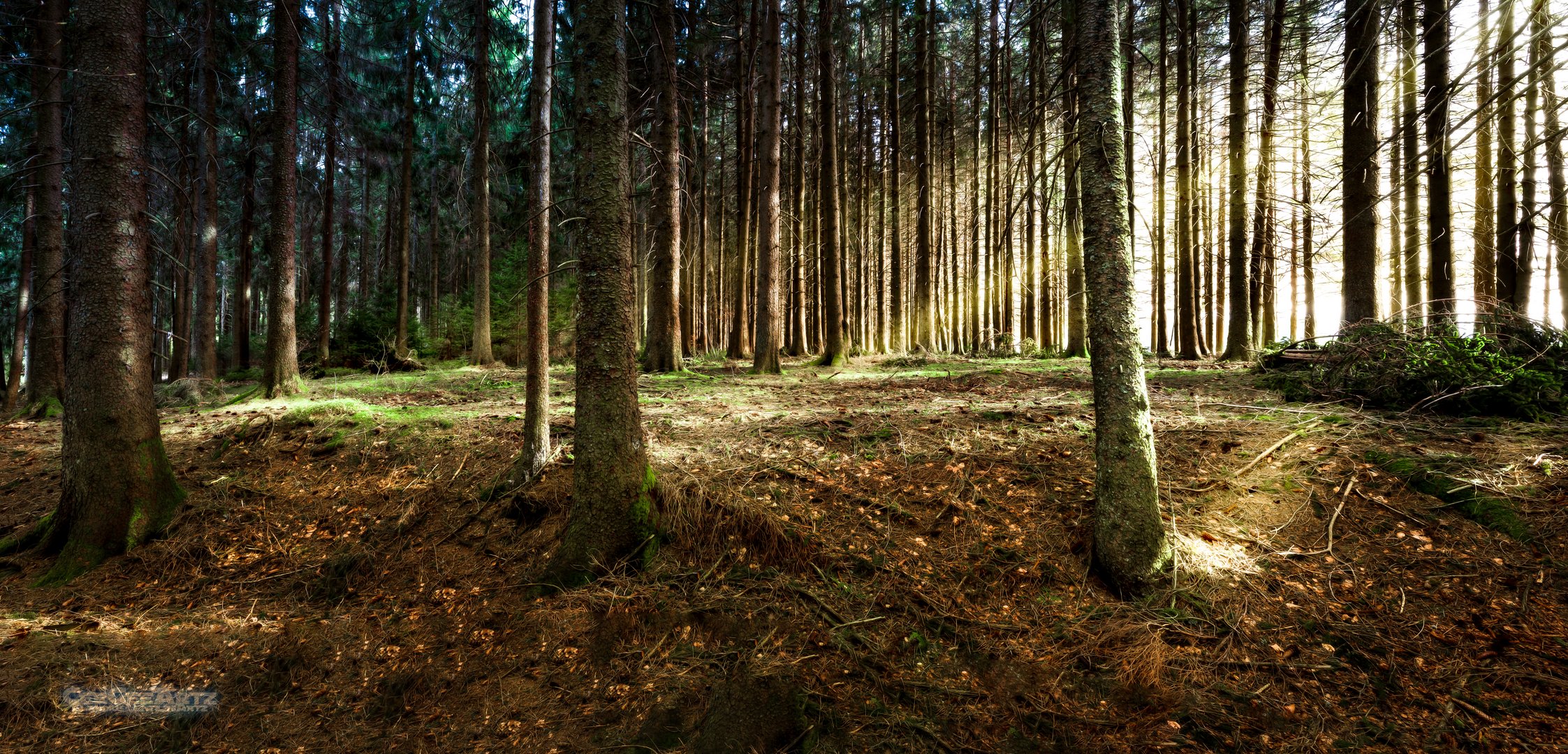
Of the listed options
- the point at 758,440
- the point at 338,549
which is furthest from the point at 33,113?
the point at 758,440

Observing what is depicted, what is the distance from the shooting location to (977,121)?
54.4 feet

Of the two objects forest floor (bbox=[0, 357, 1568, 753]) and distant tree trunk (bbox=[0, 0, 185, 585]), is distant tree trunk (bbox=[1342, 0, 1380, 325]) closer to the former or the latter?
forest floor (bbox=[0, 357, 1568, 753])

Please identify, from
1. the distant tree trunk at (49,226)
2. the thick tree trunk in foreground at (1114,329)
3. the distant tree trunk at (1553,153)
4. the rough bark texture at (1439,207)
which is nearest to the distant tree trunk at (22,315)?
the distant tree trunk at (49,226)

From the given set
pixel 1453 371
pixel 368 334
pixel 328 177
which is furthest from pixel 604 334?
pixel 328 177

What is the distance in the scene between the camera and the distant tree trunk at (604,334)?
14.0ft

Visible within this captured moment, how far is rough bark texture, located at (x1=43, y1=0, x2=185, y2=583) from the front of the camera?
5.42 meters

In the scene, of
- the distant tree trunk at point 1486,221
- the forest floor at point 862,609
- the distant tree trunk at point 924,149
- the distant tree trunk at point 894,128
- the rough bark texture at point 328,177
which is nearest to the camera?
the forest floor at point 862,609

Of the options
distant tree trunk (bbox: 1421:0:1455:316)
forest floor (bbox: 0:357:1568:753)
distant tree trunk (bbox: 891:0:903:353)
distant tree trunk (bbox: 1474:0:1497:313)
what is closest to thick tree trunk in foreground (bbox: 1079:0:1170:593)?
forest floor (bbox: 0:357:1568:753)

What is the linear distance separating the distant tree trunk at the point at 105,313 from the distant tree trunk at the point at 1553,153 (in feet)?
29.6

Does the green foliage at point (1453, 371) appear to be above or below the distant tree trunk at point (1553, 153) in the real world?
below

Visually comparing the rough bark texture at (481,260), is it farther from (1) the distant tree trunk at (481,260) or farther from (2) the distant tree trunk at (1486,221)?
(2) the distant tree trunk at (1486,221)

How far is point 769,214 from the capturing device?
12.4 metres

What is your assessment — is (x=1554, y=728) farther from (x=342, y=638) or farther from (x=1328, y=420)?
(x=342, y=638)

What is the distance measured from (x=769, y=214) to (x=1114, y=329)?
939 cm
